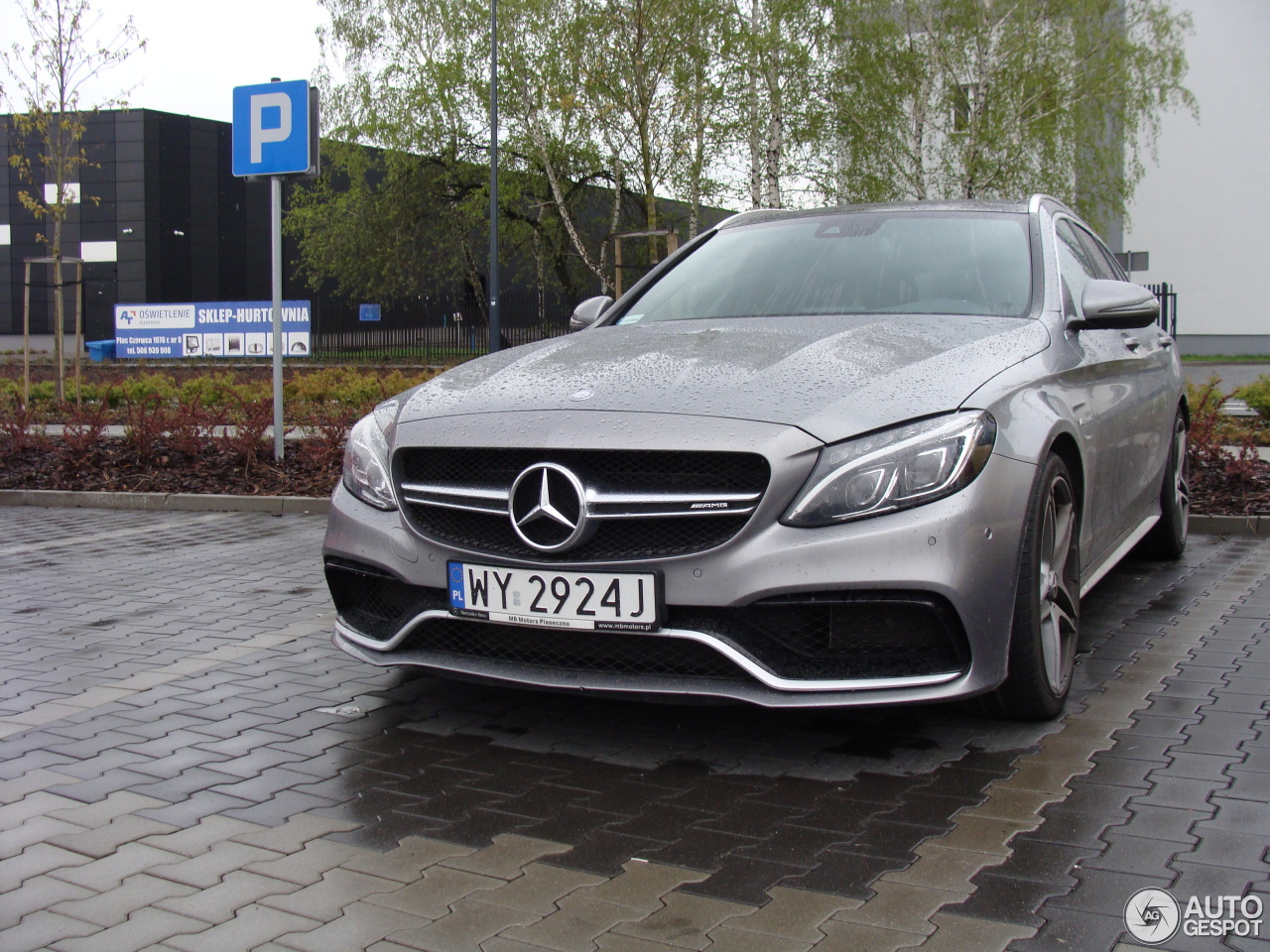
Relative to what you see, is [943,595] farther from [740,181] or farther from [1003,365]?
[740,181]

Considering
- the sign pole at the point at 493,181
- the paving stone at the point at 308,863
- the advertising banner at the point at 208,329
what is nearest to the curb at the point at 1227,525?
the paving stone at the point at 308,863

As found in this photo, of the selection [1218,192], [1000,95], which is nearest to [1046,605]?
[1000,95]

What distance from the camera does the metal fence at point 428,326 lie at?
37406mm

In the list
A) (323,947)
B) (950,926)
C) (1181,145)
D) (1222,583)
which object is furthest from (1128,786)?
(1181,145)

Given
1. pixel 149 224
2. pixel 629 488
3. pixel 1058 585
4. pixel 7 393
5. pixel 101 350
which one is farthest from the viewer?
pixel 149 224

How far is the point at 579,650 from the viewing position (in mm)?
3449

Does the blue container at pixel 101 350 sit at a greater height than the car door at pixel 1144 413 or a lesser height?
greater

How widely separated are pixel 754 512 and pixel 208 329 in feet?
105

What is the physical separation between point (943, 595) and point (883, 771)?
575 mm

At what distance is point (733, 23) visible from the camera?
30875 mm

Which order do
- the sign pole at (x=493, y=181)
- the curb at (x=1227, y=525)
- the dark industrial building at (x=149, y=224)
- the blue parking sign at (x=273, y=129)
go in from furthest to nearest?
the dark industrial building at (x=149, y=224) → the sign pole at (x=493, y=181) → the blue parking sign at (x=273, y=129) → the curb at (x=1227, y=525)

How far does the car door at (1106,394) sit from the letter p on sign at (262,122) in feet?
24.0

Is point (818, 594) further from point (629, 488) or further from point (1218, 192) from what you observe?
point (1218, 192)

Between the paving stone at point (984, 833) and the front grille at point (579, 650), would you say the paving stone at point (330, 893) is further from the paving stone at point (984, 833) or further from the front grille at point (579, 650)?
the paving stone at point (984, 833)
